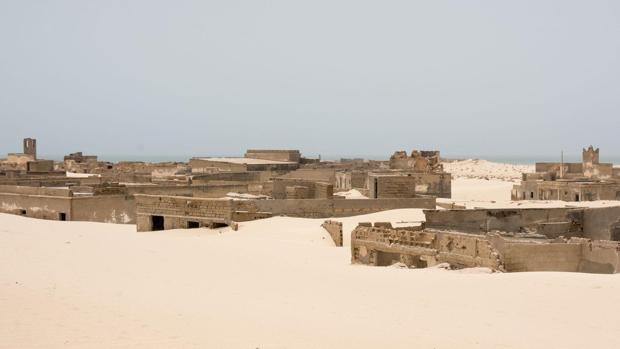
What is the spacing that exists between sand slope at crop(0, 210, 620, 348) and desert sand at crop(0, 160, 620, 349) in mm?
23

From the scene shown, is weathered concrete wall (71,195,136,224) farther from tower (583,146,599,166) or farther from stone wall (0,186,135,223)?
tower (583,146,599,166)

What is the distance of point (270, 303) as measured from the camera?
12453 millimetres

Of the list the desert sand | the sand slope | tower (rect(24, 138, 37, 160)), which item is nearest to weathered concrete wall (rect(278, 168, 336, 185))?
the desert sand

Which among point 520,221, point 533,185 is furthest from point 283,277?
point 533,185

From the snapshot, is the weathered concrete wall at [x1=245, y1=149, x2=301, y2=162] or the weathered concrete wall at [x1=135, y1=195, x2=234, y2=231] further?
the weathered concrete wall at [x1=245, y1=149, x2=301, y2=162]

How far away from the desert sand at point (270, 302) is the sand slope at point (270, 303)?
0.02 m

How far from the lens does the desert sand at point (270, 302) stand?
372 inches

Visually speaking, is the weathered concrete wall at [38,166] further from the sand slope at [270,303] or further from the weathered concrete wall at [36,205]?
the sand slope at [270,303]

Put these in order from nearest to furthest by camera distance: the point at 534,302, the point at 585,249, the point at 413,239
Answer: the point at 534,302, the point at 585,249, the point at 413,239

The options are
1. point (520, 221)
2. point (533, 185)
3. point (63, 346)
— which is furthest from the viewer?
point (533, 185)

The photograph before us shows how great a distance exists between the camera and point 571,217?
79.9ft

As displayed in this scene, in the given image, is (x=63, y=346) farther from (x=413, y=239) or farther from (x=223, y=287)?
(x=413, y=239)

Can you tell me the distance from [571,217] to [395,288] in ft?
40.5

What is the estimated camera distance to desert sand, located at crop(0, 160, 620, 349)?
945cm
